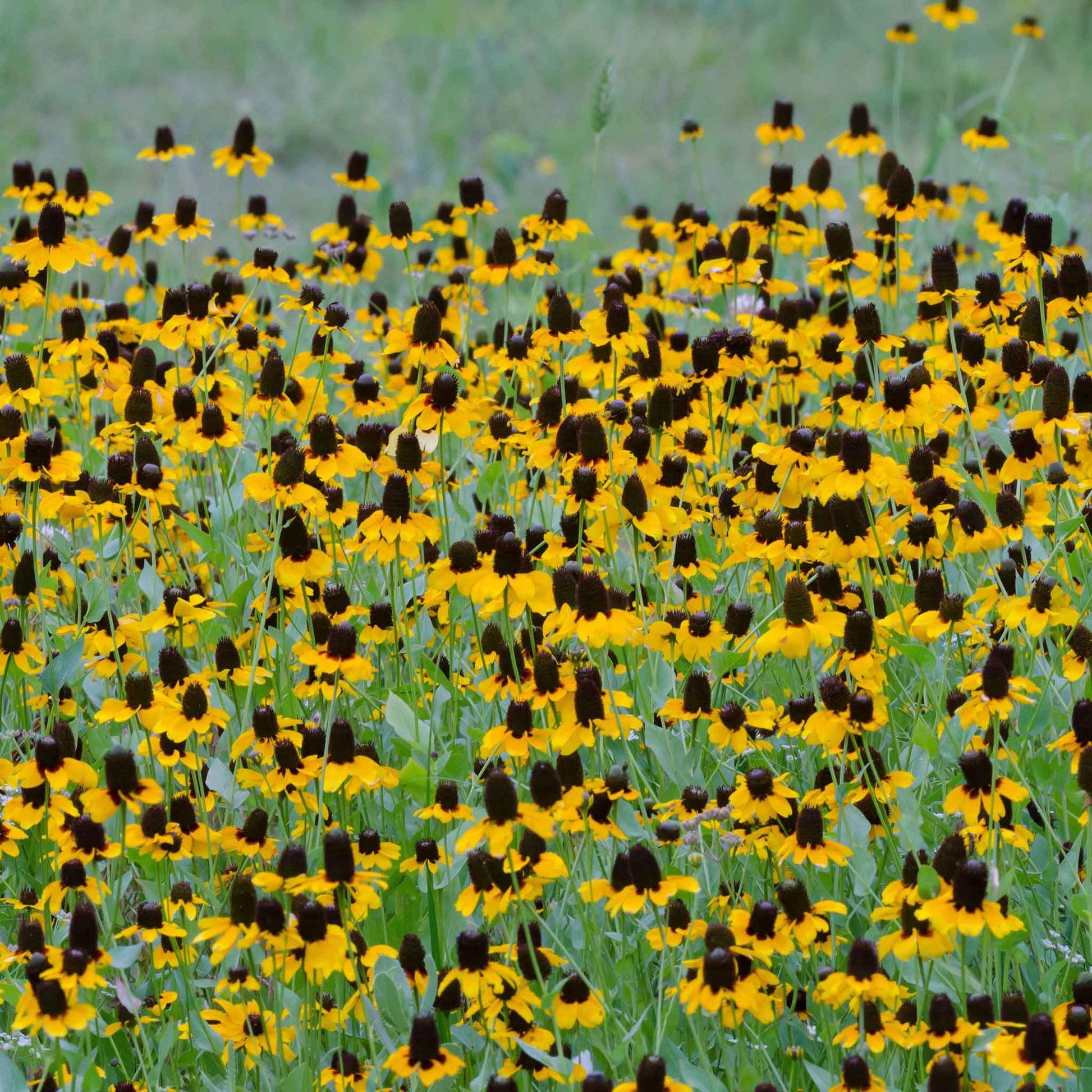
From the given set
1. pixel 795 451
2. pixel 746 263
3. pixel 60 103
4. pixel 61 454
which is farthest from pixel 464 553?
pixel 60 103

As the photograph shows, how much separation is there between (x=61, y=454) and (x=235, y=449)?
0.70 metres

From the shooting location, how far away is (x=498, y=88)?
8797mm

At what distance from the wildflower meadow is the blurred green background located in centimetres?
386

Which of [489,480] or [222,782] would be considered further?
[489,480]

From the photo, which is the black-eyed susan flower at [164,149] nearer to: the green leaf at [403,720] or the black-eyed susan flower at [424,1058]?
the green leaf at [403,720]

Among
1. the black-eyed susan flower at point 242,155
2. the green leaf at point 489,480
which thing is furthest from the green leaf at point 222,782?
the black-eyed susan flower at point 242,155

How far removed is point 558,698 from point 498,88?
7.41 m

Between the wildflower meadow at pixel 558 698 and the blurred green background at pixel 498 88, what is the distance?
12.7 feet

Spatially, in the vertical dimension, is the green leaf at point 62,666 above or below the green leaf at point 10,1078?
above

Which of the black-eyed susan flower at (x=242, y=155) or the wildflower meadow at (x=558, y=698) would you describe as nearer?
the wildflower meadow at (x=558, y=698)

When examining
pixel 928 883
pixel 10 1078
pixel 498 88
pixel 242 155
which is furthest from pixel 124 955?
pixel 498 88

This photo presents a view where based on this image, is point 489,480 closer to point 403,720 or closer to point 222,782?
point 403,720

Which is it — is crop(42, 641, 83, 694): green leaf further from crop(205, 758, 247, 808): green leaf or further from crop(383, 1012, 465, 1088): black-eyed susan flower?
crop(383, 1012, 465, 1088): black-eyed susan flower

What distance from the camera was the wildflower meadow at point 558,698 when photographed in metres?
1.75
